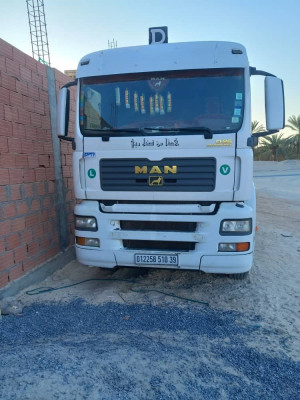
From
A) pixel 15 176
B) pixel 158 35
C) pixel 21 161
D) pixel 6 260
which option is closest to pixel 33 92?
pixel 21 161

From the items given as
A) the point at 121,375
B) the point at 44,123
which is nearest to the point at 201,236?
the point at 121,375

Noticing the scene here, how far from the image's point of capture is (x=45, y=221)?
5.07m

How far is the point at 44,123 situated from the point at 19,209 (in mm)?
1442

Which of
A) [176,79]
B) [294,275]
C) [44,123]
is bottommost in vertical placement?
[294,275]

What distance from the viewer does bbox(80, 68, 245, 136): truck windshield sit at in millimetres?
3777

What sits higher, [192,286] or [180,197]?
[180,197]

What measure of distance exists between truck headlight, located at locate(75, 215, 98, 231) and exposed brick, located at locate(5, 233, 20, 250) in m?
0.83

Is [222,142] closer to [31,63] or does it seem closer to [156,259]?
[156,259]

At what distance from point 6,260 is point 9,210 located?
24.5 inches

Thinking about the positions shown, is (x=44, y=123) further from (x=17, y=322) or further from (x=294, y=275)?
(x=294, y=275)

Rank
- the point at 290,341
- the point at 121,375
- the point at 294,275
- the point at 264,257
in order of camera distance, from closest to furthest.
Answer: the point at 121,375 < the point at 290,341 < the point at 294,275 < the point at 264,257

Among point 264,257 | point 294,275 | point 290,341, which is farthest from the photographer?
point 264,257

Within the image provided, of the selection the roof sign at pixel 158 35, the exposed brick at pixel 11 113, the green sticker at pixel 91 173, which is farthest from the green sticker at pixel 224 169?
the exposed brick at pixel 11 113

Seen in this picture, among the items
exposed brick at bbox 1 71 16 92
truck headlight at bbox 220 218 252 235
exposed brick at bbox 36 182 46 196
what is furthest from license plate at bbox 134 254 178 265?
exposed brick at bbox 1 71 16 92
